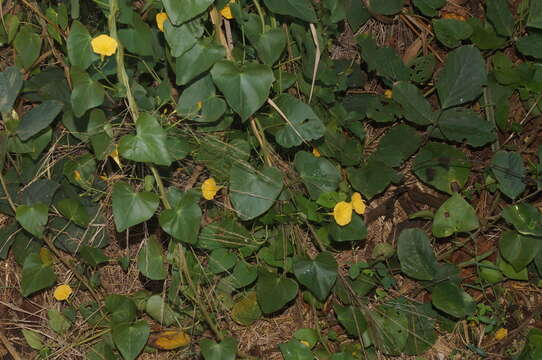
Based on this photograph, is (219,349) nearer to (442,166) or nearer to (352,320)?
(352,320)

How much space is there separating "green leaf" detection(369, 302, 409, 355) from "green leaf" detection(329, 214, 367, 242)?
0.75 feet

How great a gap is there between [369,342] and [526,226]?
19.9 inches

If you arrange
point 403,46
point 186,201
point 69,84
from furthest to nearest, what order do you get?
point 403,46
point 69,84
point 186,201

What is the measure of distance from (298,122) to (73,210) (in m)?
0.66

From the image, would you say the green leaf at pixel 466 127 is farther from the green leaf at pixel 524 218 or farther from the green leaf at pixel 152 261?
the green leaf at pixel 152 261

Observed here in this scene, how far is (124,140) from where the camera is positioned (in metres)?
1.36

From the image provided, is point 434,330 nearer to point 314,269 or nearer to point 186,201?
point 314,269

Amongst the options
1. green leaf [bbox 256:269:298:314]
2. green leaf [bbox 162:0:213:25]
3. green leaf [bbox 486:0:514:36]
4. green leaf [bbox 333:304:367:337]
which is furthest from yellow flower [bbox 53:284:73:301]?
green leaf [bbox 486:0:514:36]

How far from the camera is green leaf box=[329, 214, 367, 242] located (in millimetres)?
1643

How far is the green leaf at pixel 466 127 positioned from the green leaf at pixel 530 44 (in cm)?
22

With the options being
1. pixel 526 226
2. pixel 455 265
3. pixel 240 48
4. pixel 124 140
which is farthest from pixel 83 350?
pixel 526 226

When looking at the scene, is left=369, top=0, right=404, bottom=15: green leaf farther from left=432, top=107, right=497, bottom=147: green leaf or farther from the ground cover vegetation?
left=432, top=107, right=497, bottom=147: green leaf

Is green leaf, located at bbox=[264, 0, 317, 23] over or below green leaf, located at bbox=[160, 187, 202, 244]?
over

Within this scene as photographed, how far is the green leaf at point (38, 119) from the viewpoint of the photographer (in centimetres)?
165
